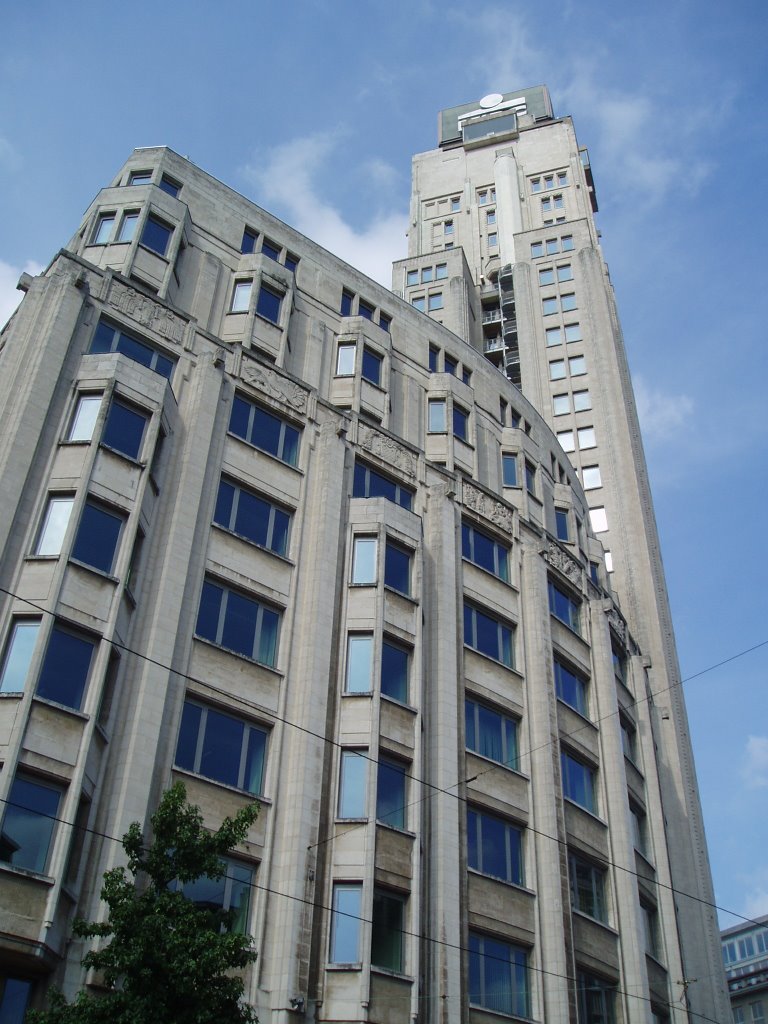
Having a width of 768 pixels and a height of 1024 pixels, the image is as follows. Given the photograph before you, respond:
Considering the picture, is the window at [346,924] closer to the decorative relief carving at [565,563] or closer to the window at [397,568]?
the window at [397,568]

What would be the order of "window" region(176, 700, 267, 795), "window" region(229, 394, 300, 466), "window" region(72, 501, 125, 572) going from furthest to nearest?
1. "window" region(229, 394, 300, 466)
2. "window" region(176, 700, 267, 795)
3. "window" region(72, 501, 125, 572)

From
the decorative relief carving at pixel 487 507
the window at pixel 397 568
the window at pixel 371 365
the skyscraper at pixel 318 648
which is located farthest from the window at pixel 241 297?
the window at pixel 397 568

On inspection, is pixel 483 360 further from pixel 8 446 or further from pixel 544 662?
pixel 8 446

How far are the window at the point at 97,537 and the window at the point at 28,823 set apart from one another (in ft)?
18.6

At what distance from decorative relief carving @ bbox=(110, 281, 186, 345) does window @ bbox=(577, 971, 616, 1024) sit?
23.8 m

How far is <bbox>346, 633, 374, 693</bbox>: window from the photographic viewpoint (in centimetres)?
2794

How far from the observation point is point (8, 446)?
82.3 feet

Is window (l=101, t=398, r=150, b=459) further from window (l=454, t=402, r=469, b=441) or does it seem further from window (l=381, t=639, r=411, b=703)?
window (l=454, t=402, r=469, b=441)

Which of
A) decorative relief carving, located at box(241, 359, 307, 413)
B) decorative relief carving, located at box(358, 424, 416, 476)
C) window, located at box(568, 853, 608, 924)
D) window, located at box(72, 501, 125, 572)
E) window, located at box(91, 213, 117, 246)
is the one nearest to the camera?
window, located at box(72, 501, 125, 572)

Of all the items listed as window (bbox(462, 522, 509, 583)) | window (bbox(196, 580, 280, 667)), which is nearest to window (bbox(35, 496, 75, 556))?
window (bbox(196, 580, 280, 667))

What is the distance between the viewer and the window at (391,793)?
26.6 meters

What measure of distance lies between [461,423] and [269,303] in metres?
9.59

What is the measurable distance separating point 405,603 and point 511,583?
24.1ft

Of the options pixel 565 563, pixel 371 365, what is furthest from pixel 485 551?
pixel 371 365
